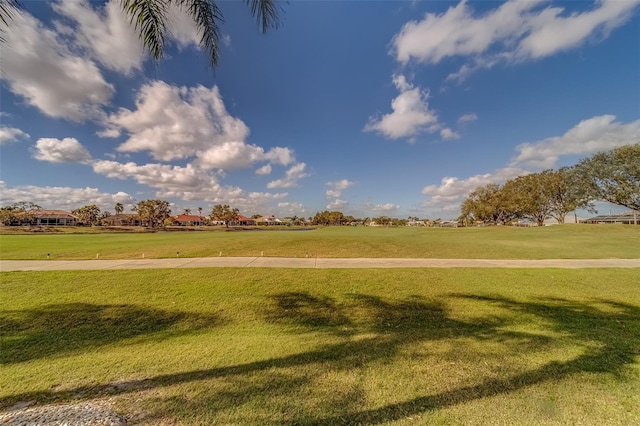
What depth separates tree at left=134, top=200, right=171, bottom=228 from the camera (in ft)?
288

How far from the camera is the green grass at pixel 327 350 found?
3.04 metres

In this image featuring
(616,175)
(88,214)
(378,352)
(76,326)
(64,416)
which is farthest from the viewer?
(88,214)

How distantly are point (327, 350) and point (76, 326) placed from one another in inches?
208

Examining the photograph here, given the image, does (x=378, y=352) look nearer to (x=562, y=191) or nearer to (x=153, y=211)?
(x=562, y=191)

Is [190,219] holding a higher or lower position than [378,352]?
higher

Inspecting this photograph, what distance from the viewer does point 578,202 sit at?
48281 millimetres

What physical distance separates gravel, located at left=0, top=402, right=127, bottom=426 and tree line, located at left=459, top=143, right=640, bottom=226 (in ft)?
187

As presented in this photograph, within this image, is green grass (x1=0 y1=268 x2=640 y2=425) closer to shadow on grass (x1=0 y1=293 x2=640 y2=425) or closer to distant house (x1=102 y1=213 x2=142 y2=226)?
shadow on grass (x1=0 y1=293 x2=640 y2=425)

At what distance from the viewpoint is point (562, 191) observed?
5422cm

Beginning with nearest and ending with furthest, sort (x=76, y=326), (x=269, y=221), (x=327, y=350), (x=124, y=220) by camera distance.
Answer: (x=327, y=350)
(x=76, y=326)
(x=124, y=220)
(x=269, y=221)

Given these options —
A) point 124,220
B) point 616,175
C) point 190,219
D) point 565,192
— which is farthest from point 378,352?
point 190,219

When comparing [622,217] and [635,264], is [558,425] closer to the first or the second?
[635,264]

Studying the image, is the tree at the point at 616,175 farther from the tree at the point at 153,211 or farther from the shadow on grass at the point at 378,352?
the tree at the point at 153,211

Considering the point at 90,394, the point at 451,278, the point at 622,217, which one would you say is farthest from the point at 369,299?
the point at 622,217
